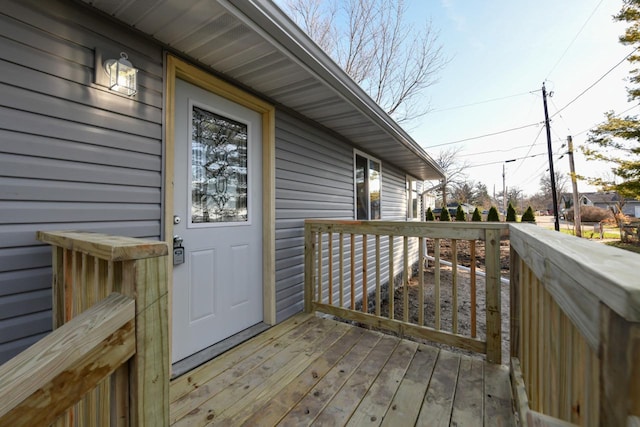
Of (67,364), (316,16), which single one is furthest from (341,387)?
(316,16)

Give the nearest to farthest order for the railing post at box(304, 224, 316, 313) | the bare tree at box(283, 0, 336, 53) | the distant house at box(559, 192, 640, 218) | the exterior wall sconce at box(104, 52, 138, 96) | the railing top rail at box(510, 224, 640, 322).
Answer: the railing top rail at box(510, 224, 640, 322) < the exterior wall sconce at box(104, 52, 138, 96) < the railing post at box(304, 224, 316, 313) < the bare tree at box(283, 0, 336, 53) < the distant house at box(559, 192, 640, 218)

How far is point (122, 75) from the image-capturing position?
5.39 feet

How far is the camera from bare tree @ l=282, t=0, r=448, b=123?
7.40 meters

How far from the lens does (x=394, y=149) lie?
4852 millimetres

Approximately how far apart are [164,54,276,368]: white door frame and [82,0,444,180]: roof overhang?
96 millimetres

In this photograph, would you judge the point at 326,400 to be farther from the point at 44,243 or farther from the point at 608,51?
the point at 608,51

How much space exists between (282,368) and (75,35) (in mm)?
2426

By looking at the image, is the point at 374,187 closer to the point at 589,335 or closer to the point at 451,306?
the point at 451,306

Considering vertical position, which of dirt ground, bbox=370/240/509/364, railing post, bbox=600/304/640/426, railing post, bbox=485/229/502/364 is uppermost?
railing post, bbox=600/304/640/426

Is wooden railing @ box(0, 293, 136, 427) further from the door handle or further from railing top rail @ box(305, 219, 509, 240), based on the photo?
railing top rail @ box(305, 219, 509, 240)

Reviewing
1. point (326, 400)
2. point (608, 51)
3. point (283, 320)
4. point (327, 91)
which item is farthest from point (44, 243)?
point (608, 51)

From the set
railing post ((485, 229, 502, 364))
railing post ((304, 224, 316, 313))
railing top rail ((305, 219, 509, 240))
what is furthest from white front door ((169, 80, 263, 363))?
railing post ((485, 229, 502, 364))

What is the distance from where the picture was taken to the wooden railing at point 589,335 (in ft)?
1.16

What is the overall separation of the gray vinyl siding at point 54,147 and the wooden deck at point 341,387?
102 centimetres
